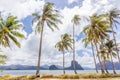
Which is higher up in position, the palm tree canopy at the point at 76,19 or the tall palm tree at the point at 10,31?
the palm tree canopy at the point at 76,19

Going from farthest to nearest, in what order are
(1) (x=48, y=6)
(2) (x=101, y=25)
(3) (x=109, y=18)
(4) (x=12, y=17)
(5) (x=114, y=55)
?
(5) (x=114, y=55) < (3) (x=109, y=18) < (2) (x=101, y=25) < (1) (x=48, y=6) < (4) (x=12, y=17)

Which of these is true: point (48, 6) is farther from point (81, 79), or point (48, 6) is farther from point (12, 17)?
point (81, 79)

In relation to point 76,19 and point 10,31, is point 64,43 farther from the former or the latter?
point 10,31

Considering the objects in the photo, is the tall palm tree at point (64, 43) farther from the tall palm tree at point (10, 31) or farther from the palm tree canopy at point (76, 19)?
the tall palm tree at point (10, 31)

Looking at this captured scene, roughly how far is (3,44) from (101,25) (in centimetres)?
2256

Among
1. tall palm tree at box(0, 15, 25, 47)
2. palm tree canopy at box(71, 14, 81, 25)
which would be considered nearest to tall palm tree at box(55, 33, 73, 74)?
palm tree canopy at box(71, 14, 81, 25)

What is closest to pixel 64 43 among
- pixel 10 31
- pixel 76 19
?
pixel 76 19

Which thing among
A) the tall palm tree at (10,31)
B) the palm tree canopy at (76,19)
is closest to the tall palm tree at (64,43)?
the palm tree canopy at (76,19)

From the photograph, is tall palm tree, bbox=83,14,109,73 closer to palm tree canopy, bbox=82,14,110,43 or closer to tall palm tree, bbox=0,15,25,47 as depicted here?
palm tree canopy, bbox=82,14,110,43

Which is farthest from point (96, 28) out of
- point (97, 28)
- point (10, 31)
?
point (10, 31)

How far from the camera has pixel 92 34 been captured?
49.1 m

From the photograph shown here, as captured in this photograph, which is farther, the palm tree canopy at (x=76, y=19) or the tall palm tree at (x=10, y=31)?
the palm tree canopy at (x=76, y=19)

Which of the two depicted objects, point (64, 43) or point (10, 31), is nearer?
point (10, 31)

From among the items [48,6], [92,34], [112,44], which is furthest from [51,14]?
[112,44]
